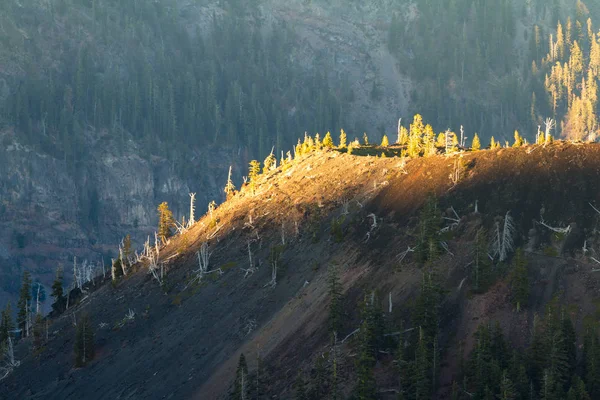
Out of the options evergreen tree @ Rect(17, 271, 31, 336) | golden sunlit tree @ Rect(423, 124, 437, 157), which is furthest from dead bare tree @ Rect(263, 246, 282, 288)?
evergreen tree @ Rect(17, 271, 31, 336)

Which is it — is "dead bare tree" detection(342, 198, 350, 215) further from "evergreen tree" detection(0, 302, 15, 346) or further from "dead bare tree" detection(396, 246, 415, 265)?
"evergreen tree" detection(0, 302, 15, 346)

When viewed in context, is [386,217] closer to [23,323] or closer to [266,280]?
[266,280]

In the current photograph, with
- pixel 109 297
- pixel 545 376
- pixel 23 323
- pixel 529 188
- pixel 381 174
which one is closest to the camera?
pixel 545 376

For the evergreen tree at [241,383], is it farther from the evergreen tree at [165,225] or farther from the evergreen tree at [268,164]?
the evergreen tree at [268,164]

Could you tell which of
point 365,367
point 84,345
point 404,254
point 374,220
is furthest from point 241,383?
point 84,345

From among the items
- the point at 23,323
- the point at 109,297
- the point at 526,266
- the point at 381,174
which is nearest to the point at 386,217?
the point at 381,174

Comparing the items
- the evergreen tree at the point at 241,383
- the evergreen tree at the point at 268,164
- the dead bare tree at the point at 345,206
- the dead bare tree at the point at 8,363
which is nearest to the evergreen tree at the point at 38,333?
the dead bare tree at the point at 8,363
